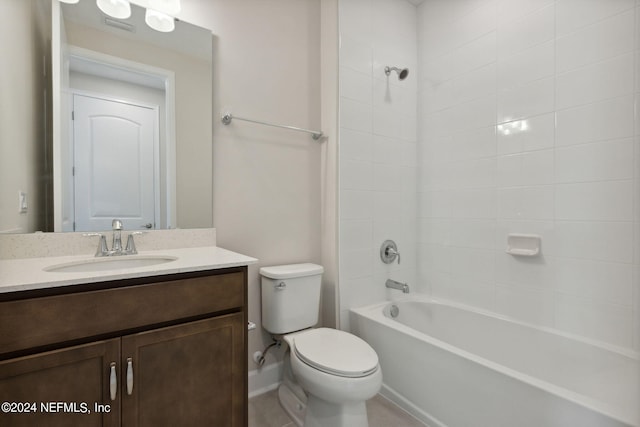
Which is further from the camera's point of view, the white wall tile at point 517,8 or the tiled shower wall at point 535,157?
the white wall tile at point 517,8

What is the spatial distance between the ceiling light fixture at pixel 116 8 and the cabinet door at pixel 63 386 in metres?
1.40

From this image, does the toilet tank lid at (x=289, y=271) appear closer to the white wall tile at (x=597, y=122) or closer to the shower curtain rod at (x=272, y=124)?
the shower curtain rod at (x=272, y=124)

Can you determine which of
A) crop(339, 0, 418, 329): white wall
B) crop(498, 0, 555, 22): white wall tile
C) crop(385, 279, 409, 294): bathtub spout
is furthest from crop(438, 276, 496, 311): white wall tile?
crop(498, 0, 555, 22): white wall tile

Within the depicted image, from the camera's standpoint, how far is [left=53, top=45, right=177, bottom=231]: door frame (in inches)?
49.8

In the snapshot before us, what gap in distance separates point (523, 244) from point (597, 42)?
1.04 meters

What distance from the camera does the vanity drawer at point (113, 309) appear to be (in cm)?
80

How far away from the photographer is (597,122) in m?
1.44

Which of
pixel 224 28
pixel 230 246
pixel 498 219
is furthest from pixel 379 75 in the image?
pixel 230 246

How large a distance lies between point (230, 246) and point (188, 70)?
944 mm

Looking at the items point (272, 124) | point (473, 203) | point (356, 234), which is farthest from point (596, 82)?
point (272, 124)

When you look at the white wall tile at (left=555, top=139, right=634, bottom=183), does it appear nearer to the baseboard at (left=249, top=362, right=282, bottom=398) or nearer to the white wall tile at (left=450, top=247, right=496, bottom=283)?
the white wall tile at (left=450, top=247, right=496, bottom=283)

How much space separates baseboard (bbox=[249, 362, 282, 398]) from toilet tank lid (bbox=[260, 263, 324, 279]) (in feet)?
1.97

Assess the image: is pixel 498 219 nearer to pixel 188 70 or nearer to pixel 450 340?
pixel 450 340

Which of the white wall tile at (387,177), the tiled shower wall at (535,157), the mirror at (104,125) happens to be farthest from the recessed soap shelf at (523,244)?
the mirror at (104,125)
